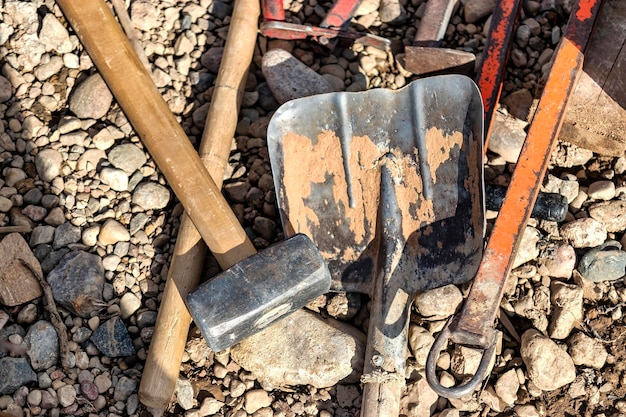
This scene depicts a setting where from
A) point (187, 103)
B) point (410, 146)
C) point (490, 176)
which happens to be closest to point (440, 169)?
point (410, 146)

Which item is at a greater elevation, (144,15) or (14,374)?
(144,15)

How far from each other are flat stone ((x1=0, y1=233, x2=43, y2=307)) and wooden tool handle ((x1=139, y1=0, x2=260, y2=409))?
0.58 metres

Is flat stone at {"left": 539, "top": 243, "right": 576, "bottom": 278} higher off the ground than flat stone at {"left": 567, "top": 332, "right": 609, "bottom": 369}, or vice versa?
flat stone at {"left": 539, "top": 243, "right": 576, "bottom": 278}

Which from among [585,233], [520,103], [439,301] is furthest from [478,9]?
[439,301]

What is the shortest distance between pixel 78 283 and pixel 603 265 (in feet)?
7.70

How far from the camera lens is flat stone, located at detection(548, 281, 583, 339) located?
11.2ft

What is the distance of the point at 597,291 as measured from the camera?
3529mm

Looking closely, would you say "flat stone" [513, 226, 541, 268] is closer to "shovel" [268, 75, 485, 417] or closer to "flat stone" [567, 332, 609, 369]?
"shovel" [268, 75, 485, 417]

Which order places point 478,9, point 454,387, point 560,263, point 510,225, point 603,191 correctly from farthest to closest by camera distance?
point 478,9 → point 603,191 → point 560,263 → point 510,225 → point 454,387

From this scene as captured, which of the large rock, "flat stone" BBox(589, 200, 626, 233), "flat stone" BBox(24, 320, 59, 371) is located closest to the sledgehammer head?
the large rock

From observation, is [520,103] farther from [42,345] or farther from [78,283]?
[42,345]

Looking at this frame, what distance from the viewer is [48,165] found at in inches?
145

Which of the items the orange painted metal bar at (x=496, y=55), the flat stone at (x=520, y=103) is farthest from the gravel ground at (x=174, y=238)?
the orange painted metal bar at (x=496, y=55)

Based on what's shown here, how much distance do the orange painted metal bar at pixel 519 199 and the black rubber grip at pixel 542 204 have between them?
272 millimetres
